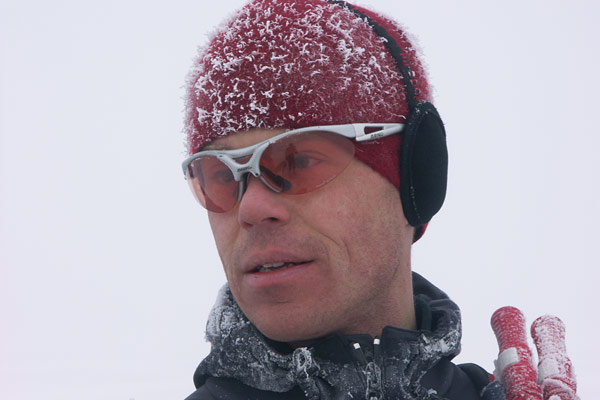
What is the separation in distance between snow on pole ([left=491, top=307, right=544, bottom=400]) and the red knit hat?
0.72 m

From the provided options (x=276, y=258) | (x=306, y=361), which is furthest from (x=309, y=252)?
(x=306, y=361)

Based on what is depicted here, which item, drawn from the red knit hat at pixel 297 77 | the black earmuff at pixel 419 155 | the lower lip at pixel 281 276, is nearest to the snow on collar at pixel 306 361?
the lower lip at pixel 281 276

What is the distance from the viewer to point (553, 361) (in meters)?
2.28

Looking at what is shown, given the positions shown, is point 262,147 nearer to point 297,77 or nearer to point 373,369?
point 297,77

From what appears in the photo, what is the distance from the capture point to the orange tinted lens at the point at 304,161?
2043 millimetres

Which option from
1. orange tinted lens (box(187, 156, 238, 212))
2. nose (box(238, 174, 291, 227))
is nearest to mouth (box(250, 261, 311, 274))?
nose (box(238, 174, 291, 227))

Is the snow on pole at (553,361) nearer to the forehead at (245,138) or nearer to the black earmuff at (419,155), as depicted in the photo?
the black earmuff at (419,155)

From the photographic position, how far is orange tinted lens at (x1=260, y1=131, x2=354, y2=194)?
2043 millimetres

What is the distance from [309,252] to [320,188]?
200 mm

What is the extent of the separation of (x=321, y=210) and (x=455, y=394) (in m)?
0.79

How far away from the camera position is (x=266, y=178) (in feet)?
6.70

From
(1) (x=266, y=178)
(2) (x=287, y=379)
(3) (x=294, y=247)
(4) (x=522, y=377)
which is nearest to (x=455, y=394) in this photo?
(4) (x=522, y=377)

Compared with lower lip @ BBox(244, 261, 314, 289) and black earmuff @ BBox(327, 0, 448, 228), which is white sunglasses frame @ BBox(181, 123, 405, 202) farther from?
lower lip @ BBox(244, 261, 314, 289)

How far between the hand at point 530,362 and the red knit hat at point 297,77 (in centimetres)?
72
